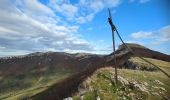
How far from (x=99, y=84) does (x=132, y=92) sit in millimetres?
5539

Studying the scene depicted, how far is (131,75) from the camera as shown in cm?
4109

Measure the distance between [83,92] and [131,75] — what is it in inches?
443

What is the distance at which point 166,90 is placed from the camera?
38.0 metres

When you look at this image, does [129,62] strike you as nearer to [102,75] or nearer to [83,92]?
[102,75]

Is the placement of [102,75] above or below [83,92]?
above

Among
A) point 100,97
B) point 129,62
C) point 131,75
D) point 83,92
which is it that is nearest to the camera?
point 100,97

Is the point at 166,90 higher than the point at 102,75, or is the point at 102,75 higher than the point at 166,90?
the point at 102,75

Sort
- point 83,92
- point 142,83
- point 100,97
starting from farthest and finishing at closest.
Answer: point 142,83 → point 83,92 → point 100,97

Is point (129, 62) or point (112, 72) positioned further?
point (129, 62)

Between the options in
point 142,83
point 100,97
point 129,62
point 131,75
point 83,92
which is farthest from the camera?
point 129,62

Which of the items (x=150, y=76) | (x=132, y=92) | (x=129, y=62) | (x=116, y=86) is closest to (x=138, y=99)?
(x=132, y=92)

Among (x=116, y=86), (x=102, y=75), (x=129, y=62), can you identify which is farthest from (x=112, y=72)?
(x=129, y=62)

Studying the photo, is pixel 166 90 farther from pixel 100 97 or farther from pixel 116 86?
pixel 100 97

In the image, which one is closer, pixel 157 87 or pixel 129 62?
pixel 157 87
